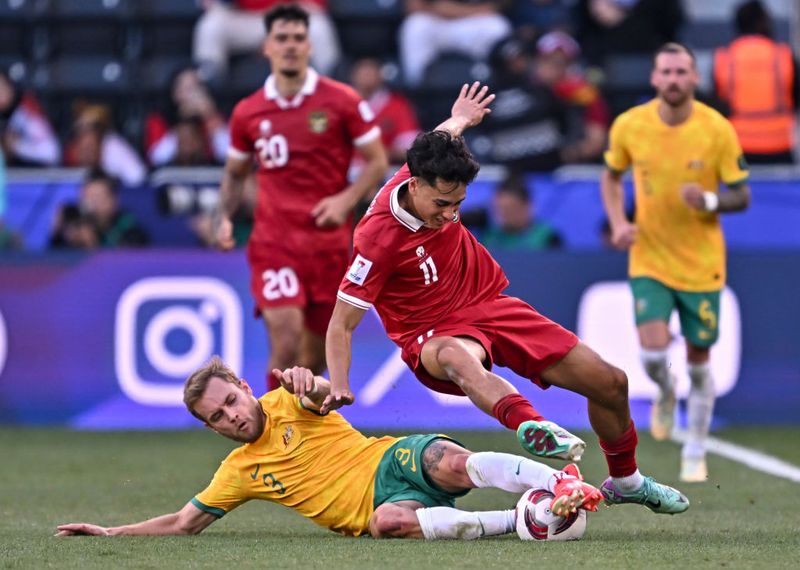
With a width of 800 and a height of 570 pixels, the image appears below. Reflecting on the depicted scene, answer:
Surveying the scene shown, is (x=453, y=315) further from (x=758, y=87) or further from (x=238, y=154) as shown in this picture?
(x=758, y=87)

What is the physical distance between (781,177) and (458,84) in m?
3.44

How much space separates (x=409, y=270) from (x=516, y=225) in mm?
5426

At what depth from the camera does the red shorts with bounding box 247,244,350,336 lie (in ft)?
29.5

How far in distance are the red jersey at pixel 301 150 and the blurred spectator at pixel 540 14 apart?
6300 mm

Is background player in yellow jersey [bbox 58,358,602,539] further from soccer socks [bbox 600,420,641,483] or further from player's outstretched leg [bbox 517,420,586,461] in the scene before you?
soccer socks [bbox 600,420,641,483]

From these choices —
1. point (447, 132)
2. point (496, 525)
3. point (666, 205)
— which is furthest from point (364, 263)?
point (666, 205)

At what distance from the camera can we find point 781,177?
1219 centimetres

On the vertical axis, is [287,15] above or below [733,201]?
above

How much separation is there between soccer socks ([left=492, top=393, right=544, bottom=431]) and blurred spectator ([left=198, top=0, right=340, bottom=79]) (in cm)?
868

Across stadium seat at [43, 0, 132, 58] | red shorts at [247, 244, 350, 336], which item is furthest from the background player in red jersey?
stadium seat at [43, 0, 132, 58]

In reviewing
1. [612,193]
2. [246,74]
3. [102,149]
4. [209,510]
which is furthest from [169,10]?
[209,510]

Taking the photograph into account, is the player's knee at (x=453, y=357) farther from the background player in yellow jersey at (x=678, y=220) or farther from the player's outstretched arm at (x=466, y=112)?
the background player in yellow jersey at (x=678, y=220)

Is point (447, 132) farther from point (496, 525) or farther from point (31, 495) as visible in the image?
point (31, 495)

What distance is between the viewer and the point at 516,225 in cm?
1198
